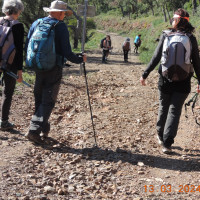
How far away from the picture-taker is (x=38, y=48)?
155 inches

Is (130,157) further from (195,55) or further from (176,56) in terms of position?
(195,55)

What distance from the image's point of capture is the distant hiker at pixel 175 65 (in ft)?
12.5

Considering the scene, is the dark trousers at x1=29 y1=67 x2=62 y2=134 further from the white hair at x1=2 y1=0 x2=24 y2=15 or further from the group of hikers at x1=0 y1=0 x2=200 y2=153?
the white hair at x1=2 y1=0 x2=24 y2=15

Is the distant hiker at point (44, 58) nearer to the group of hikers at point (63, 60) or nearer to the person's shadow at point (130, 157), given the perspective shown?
the group of hikers at point (63, 60)

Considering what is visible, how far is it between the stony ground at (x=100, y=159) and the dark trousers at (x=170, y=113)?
1.08 ft

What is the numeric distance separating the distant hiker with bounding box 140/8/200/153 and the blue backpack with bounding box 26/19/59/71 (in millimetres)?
1470

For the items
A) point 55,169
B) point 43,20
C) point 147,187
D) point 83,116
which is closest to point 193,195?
point 147,187

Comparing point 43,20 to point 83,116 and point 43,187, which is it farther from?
point 83,116

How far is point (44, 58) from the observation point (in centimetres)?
395

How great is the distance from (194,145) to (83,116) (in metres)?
2.44

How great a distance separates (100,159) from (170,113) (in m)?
1.20

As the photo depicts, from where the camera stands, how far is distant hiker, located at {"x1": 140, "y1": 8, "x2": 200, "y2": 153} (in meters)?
3.82

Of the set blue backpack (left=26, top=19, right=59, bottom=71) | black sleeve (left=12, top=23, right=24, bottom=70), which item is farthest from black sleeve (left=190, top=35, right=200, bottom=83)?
black sleeve (left=12, top=23, right=24, bottom=70)

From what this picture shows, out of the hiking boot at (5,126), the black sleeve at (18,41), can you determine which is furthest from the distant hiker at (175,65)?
the hiking boot at (5,126)
